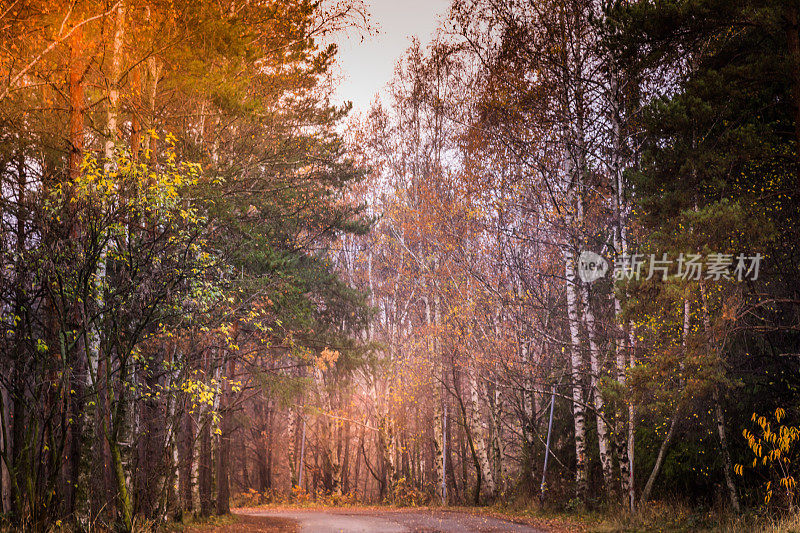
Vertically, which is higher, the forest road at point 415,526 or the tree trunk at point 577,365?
the tree trunk at point 577,365

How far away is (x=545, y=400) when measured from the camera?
21734 millimetres

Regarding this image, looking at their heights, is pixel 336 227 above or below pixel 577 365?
above

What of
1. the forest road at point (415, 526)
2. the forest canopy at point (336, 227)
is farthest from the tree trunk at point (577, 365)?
the forest road at point (415, 526)

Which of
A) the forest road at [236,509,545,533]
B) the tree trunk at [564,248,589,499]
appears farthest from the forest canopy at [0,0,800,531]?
the forest road at [236,509,545,533]

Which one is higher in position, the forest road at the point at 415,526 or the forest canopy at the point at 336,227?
the forest canopy at the point at 336,227

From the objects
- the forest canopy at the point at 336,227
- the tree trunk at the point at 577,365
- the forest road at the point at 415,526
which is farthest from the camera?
the tree trunk at the point at 577,365

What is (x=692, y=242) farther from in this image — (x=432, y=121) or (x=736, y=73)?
(x=432, y=121)

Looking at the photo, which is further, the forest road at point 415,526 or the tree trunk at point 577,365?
the tree trunk at point 577,365

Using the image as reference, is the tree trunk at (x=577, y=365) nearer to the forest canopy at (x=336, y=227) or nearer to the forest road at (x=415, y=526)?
the forest canopy at (x=336, y=227)

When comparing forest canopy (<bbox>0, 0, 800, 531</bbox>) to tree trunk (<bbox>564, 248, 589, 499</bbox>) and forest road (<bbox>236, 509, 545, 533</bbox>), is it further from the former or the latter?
forest road (<bbox>236, 509, 545, 533</bbox>)

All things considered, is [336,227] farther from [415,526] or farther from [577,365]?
[415,526]

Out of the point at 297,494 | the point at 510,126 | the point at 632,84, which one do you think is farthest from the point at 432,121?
the point at 297,494

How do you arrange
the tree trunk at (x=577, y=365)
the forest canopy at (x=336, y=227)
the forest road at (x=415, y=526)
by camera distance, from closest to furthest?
the forest canopy at (x=336, y=227), the forest road at (x=415, y=526), the tree trunk at (x=577, y=365)

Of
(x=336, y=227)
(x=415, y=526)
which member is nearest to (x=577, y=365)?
(x=415, y=526)
